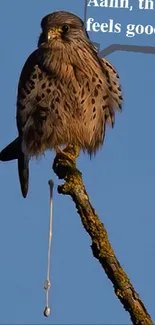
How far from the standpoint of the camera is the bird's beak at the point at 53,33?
5.24 m

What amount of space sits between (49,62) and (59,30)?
0.73 ft

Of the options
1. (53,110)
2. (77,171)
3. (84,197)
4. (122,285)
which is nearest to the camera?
(122,285)

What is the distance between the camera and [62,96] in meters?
5.11

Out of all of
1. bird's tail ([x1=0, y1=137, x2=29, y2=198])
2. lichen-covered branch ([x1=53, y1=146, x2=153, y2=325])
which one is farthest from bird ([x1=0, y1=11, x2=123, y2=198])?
lichen-covered branch ([x1=53, y1=146, x2=153, y2=325])

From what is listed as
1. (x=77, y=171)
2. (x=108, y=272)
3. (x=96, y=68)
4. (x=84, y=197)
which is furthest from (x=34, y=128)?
(x=108, y=272)

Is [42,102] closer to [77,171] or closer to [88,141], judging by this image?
[88,141]

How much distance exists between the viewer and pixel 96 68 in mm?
5410

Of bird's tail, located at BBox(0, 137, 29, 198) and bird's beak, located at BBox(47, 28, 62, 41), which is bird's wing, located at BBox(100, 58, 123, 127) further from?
bird's tail, located at BBox(0, 137, 29, 198)

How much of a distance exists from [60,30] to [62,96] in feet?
1.58

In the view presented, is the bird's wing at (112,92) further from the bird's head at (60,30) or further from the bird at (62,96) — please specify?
the bird's head at (60,30)

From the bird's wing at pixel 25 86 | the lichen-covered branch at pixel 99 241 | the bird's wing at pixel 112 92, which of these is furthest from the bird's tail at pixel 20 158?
the lichen-covered branch at pixel 99 241

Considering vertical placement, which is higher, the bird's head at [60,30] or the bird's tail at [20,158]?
the bird's head at [60,30]

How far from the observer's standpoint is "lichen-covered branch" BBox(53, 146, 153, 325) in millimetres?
3225

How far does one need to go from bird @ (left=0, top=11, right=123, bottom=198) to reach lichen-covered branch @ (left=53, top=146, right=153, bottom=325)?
73cm
